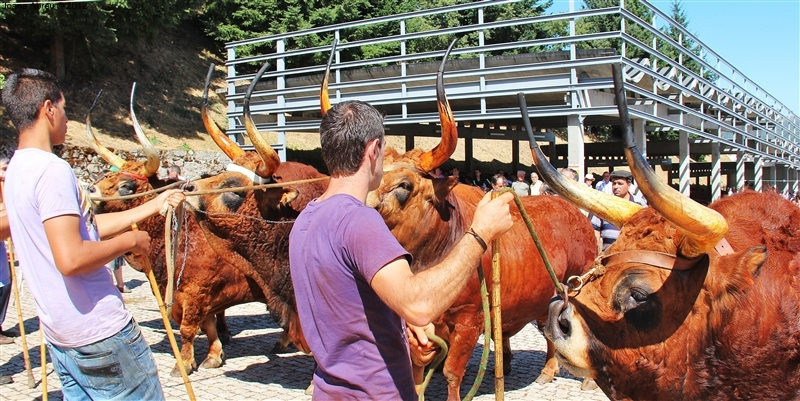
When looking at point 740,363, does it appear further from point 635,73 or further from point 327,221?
point 635,73

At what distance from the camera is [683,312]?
261 cm

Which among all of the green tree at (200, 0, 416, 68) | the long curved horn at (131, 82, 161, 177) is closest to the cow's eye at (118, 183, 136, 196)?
the long curved horn at (131, 82, 161, 177)

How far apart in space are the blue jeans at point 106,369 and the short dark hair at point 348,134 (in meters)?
1.45

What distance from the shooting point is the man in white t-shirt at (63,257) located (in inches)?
109

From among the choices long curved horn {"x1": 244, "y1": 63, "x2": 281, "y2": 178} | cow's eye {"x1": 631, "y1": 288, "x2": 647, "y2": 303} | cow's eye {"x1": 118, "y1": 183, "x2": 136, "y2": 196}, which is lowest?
cow's eye {"x1": 631, "y1": 288, "x2": 647, "y2": 303}

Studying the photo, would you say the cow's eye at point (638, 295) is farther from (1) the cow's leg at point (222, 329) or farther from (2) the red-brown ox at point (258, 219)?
(1) the cow's leg at point (222, 329)

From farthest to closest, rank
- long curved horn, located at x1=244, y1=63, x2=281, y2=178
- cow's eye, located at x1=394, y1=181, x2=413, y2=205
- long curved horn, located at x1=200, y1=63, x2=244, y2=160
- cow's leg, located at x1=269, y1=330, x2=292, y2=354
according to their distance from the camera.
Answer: cow's leg, located at x1=269, y1=330, x2=292, y2=354
long curved horn, located at x1=200, y1=63, x2=244, y2=160
long curved horn, located at x1=244, y1=63, x2=281, y2=178
cow's eye, located at x1=394, y1=181, x2=413, y2=205

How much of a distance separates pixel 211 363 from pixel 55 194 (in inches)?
181

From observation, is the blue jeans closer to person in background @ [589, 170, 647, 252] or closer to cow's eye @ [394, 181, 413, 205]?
cow's eye @ [394, 181, 413, 205]

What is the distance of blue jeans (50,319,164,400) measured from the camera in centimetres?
295

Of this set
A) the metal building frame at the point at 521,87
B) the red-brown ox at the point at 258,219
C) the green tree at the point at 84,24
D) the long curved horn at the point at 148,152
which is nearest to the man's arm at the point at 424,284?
the red-brown ox at the point at 258,219

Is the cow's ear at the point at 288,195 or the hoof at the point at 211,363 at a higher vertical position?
the cow's ear at the point at 288,195

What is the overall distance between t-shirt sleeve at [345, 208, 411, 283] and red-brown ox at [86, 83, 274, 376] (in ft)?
16.0

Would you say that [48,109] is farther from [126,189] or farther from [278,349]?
[278,349]
